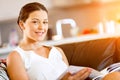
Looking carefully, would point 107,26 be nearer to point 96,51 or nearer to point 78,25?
point 78,25

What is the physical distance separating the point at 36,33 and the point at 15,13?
2.68 m

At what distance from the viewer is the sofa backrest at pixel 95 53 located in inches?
74.9

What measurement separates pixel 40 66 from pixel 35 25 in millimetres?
247

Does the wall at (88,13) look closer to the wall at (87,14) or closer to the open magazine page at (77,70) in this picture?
the wall at (87,14)

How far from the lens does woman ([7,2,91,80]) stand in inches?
63.1

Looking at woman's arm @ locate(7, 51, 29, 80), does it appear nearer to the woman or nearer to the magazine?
the woman

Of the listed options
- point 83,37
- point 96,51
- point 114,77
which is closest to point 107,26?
point 83,37

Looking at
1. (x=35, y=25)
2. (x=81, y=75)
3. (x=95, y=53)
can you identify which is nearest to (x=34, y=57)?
(x=35, y=25)

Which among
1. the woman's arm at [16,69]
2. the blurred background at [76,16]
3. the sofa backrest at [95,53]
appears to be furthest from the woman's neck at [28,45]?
the blurred background at [76,16]

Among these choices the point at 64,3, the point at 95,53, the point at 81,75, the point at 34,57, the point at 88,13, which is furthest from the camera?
the point at 88,13

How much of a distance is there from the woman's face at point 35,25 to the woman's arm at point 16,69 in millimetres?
169

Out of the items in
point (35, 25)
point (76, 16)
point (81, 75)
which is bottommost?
point (81, 75)

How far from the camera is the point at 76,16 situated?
4449 millimetres

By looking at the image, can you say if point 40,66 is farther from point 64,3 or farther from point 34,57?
point 64,3
